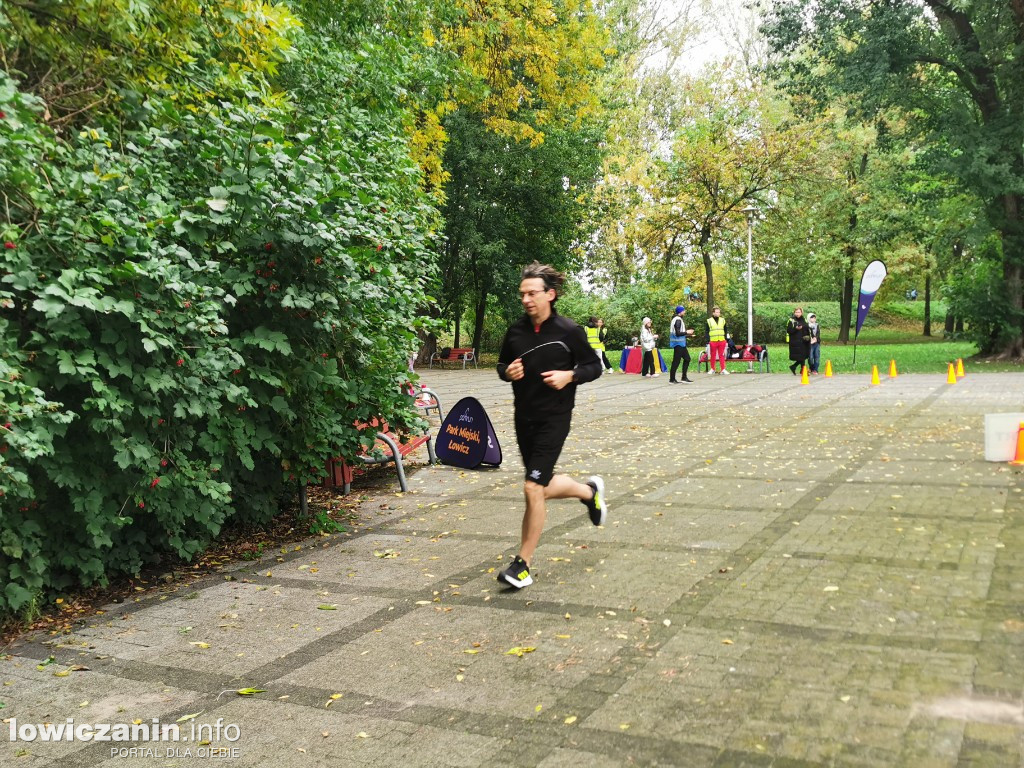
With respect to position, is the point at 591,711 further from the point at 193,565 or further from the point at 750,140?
the point at 750,140

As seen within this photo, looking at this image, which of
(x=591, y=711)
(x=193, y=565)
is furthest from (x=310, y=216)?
(x=591, y=711)

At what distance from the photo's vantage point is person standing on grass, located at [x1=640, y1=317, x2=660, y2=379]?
→ 2462cm

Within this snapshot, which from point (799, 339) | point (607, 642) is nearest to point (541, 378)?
point (607, 642)

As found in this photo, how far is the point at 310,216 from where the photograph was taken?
6.40 metres

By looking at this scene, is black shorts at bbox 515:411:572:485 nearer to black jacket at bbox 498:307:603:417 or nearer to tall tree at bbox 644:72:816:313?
black jacket at bbox 498:307:603:417

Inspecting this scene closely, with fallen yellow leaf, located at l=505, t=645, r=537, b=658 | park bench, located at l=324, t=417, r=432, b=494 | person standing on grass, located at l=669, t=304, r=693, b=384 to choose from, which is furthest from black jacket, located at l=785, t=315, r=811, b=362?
fallen yellow leaf, located at l=505, t=645, r=537, b=658

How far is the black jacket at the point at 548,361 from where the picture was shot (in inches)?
225

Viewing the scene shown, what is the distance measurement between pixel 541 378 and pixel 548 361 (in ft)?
0.43

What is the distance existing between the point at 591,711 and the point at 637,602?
1443mm

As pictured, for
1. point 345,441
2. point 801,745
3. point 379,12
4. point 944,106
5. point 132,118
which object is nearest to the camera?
point 801,745

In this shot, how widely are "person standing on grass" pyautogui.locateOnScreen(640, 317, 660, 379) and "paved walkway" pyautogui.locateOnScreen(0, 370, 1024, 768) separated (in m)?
16.3

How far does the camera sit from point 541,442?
569 cm

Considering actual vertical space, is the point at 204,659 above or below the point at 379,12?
below

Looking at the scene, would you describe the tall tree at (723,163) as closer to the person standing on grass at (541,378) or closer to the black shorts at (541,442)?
the person standing on grass at (541,378)
